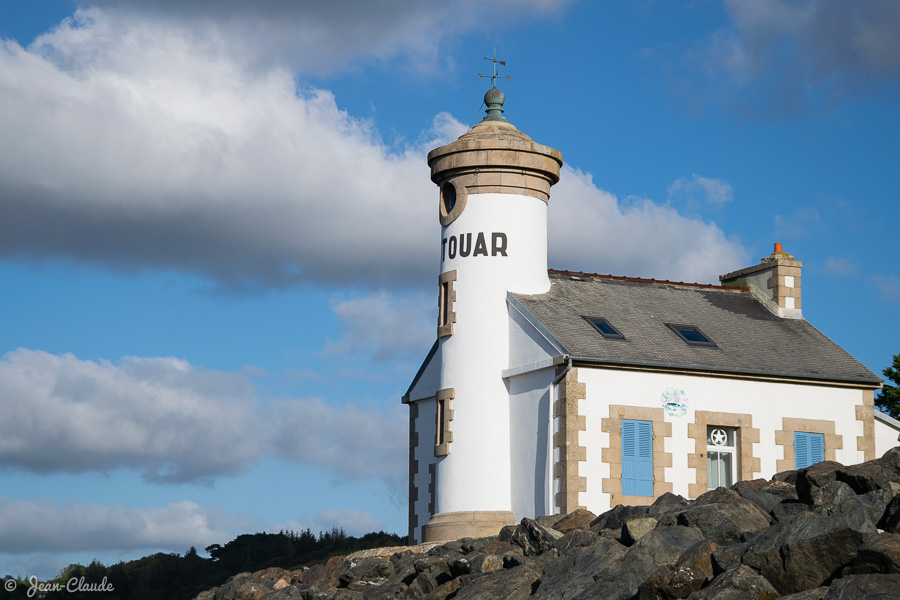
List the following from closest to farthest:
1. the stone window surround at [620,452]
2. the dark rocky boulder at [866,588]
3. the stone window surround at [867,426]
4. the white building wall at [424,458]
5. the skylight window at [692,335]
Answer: the dark rocky boulder at [866,588] < the stone window surround at [620,452] < the skylight window at [692,335] < the stone window surround at [867,426] < the white building wall at [424,458]

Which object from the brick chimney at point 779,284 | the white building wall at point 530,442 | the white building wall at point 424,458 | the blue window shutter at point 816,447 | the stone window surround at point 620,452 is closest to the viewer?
the stone window surround at point 620,452

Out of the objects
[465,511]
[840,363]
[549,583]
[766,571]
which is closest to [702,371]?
[840,363]

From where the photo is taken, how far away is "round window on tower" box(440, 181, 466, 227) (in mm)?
26344

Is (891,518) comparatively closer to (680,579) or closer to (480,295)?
(680,579)

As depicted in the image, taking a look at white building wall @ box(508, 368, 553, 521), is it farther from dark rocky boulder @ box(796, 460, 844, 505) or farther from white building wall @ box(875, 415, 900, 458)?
dark rocky boulder @ box(796, 460, 844, 505)

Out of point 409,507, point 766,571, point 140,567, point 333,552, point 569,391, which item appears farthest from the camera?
point 140,567

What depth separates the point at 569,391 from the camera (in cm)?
2380

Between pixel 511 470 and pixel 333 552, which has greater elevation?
pixel 511 470

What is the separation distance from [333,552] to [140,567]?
25.1ft

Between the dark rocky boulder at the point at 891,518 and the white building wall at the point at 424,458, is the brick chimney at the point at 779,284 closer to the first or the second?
the white building wall at the point at 424,458

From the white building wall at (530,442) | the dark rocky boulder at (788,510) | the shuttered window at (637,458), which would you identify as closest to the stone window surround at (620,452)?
the shuttered window at (637,458)

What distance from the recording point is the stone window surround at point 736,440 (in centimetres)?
2452

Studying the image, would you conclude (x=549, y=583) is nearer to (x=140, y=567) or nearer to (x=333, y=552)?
(x=333, y=552)

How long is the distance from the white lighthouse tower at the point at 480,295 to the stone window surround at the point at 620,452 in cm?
243
